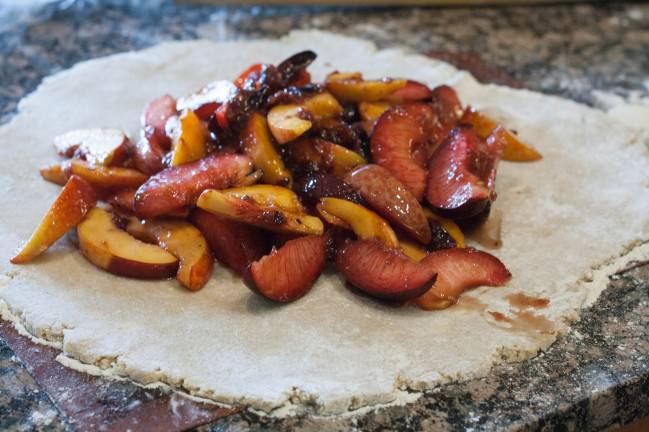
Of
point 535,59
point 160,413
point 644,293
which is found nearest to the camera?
point 160,413

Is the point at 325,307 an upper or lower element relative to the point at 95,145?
lower

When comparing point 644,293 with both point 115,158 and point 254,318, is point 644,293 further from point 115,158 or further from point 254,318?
point 115,158

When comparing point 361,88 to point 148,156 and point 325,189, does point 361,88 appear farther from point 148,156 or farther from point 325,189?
point 148,156

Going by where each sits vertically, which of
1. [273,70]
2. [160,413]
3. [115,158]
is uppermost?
[273,70]

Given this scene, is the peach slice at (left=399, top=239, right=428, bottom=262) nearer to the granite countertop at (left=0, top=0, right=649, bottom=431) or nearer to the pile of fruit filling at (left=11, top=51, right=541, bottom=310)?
the pile of fruit filling at (left=11, top=51, right=541, bottom=310)

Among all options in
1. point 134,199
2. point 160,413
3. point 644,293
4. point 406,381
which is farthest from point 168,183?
point 644,293

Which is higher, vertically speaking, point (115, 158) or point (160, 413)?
point (115, 158)

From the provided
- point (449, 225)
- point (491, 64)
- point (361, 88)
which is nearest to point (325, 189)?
point (449, 225)

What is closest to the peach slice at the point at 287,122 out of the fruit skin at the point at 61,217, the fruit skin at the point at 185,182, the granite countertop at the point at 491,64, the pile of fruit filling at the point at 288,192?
the pile of fruit filling at the point at 288,192

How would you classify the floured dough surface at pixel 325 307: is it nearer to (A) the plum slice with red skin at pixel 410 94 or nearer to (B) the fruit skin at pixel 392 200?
(B) the fruit skin at pixel 392 200
